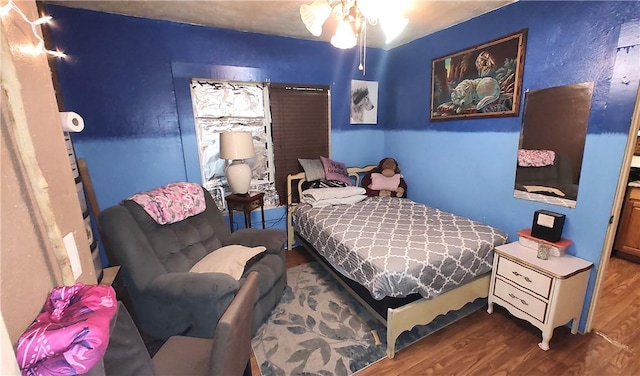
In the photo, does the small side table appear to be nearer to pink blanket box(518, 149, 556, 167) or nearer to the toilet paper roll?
the toilet paper roll

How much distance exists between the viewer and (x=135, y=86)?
2.59 metres

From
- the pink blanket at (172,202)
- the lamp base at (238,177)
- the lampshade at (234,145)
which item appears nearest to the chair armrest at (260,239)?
the pink blanket at (172,202)

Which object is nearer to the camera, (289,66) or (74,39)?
(74,39)

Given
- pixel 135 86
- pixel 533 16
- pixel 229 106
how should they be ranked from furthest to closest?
pixel 229 106, pixel 135 86, pixel 533 16

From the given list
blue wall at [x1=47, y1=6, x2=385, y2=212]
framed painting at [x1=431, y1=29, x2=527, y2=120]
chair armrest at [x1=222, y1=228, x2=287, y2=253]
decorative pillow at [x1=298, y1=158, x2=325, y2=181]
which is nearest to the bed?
chair armrest at [x1=222, y1=228, x2=287, y2=253]

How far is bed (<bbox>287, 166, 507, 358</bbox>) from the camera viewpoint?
1.76 m

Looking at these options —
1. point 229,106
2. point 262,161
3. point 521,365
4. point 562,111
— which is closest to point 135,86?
point 229,106

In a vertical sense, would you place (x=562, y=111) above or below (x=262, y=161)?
above

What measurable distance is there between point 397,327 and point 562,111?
1933 millimetres

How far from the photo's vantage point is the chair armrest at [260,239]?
7.48 ft

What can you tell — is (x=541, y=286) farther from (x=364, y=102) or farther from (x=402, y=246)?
(x=364, y=102)

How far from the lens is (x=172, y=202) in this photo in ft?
6.71

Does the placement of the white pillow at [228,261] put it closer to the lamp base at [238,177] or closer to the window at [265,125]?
the lamp base at [238,177]

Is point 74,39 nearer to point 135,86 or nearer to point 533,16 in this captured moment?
point 135,86
